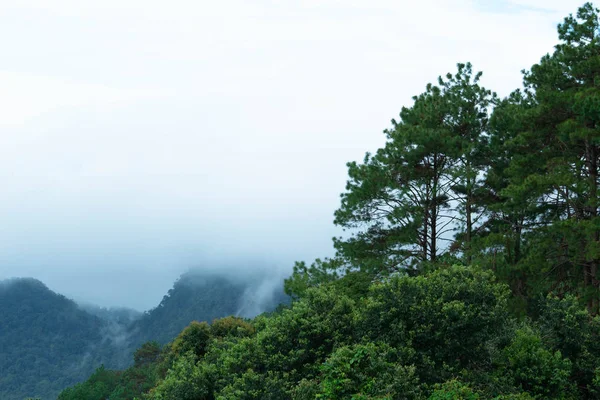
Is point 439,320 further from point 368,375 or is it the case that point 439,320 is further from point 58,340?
point 58,340

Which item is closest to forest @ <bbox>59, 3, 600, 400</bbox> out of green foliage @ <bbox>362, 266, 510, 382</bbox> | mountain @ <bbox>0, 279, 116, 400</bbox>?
green foliage @ <bbox>362, 266, 510, 382</bbox>

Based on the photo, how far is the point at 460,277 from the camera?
17.9 meters

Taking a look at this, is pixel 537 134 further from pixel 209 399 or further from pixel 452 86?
pixel 209 399

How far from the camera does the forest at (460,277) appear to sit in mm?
16469

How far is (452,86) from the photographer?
1093 inches

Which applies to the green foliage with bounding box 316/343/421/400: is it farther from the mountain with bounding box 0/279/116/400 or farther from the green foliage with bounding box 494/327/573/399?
the mountain with bounding box 0/279/116/400

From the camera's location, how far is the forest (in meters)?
16.5

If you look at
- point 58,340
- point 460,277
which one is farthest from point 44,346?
point 460,277

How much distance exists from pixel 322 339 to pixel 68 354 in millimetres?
179735

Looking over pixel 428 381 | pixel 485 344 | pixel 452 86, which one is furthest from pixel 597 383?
pixel 452 86

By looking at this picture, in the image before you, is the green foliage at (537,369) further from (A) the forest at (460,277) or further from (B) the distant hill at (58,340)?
(B) the distant hill at (58,340)

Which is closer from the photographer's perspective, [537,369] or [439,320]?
[439,320]

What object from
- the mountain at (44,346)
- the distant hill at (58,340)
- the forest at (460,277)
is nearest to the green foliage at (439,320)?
the forest at (460,277)

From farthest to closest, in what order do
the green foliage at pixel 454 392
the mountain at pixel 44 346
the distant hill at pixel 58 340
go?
the distant hill at pixel 58 340
the mountain at pixel 44 346
the green foliage at pixel 454 392
